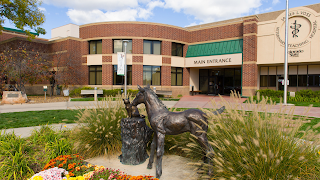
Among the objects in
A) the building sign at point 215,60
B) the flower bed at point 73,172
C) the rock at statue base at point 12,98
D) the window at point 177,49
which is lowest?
the flower bed at point 73,172

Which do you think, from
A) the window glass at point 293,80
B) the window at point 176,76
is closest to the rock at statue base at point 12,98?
the window at point 176,76

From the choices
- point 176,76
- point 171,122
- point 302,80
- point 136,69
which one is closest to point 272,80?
point 302,80

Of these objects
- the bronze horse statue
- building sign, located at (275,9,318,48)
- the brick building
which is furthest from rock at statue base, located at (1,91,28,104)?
building sign, located at (275,9,318,48)

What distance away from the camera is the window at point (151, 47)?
2452cm

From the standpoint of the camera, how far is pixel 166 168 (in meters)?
3.97

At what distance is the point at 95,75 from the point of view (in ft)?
82.6

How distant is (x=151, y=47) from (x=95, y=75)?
806 cm

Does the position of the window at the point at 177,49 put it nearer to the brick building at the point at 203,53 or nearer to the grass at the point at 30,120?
the brick building at the point at 203,53

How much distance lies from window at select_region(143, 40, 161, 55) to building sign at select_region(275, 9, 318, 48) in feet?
44.1

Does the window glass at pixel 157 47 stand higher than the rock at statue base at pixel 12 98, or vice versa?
the window glass at pixel 157 47

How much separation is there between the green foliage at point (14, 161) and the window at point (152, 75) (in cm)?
2070

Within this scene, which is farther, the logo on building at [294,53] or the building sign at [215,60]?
the building sign at [215,60]

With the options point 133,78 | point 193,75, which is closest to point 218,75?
point 193,75

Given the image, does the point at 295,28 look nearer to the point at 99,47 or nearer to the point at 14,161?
the point at 99,47
